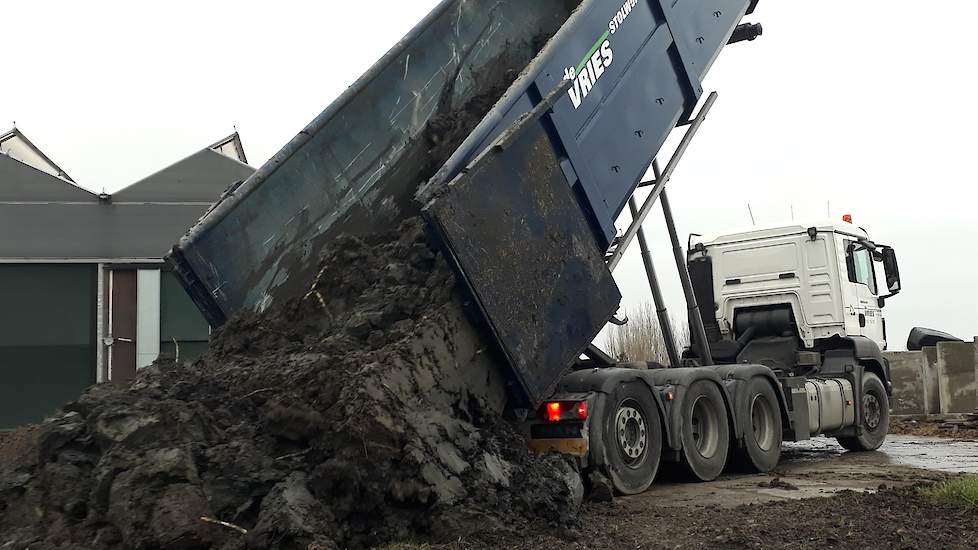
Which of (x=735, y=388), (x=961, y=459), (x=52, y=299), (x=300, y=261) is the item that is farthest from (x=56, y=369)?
(x=961, y=459)

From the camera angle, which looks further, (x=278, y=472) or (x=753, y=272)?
(x=753, y=272)

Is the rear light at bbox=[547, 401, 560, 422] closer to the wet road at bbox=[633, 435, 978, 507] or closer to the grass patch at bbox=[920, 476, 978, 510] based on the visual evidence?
the wet road at bbox=[633, 435, 978, 507]

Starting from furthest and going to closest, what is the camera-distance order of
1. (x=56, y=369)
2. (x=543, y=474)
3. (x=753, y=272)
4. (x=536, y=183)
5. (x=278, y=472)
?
(x=56, y=369) → (x=753, y=272) → (x=536, y=183) → (x=543, y=474) → (x=278, y=472)

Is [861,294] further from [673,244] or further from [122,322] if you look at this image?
[122,322]

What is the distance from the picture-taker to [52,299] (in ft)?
50.5

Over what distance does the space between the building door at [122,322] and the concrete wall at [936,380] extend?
12.2 m

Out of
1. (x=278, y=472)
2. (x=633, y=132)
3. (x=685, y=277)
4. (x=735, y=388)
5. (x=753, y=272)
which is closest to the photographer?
(x=278, y=472)

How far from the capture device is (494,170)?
5.68 metres

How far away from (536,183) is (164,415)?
2632 mm

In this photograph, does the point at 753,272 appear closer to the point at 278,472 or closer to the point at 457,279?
the point at 457,279

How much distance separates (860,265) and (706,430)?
400 cm

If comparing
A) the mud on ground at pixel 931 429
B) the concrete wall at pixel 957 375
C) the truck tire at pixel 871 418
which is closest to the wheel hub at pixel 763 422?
the truck tire at pixel 871 418

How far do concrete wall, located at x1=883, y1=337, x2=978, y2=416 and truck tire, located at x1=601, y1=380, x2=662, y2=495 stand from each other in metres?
9.70

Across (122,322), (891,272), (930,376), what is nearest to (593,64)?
(891,272)
